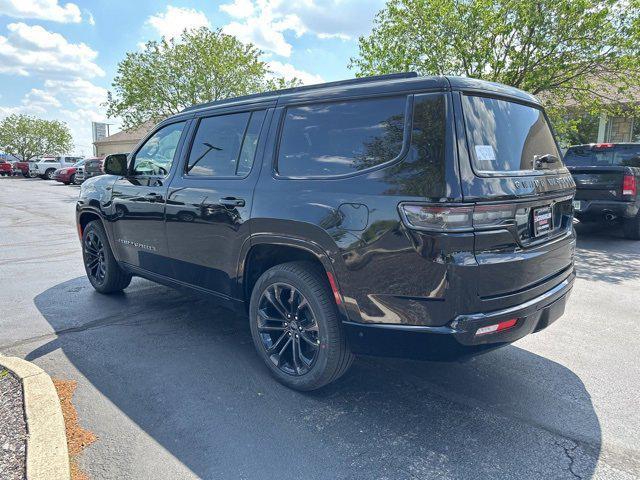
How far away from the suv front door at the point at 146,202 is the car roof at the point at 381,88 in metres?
1.02

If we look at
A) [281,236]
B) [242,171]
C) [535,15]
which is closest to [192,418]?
[281,236]

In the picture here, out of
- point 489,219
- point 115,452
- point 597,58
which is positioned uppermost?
point 597,58

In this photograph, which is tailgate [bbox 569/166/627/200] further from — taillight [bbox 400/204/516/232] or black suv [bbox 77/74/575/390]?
taillight [bbox 400/204/516/232]

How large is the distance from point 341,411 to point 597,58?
1257 cm

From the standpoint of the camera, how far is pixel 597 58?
38.2 feet

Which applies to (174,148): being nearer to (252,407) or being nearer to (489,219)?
(252,407)

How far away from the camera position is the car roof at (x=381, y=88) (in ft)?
8.18

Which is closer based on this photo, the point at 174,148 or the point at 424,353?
the point at 424,353

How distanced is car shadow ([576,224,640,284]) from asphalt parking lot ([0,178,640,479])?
1.53 meters

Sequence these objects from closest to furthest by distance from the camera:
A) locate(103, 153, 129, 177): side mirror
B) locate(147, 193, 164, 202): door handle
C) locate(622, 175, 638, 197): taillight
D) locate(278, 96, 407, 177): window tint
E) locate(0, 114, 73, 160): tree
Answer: locate(278, 96, 407, 177): window tint → locate(147, 193, 164, 202): door handle → locate(103, 153, 129, 177): side mirror → locate(622, 175, 638, 197): taillight → locate(0, 114, 73, 160): tree

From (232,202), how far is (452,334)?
1.79 meters

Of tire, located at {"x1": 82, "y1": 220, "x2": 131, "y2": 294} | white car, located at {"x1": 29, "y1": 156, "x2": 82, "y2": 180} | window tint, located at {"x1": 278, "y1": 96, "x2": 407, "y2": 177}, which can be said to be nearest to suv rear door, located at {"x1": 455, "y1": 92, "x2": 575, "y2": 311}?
window tint, located at {"x1": 278, "y1": 96, "x2": 407, "y2": 177}

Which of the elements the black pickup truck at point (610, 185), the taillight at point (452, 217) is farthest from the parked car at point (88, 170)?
the taillight at point (452, 217)

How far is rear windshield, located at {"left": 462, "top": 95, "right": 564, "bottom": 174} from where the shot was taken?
2.48m
